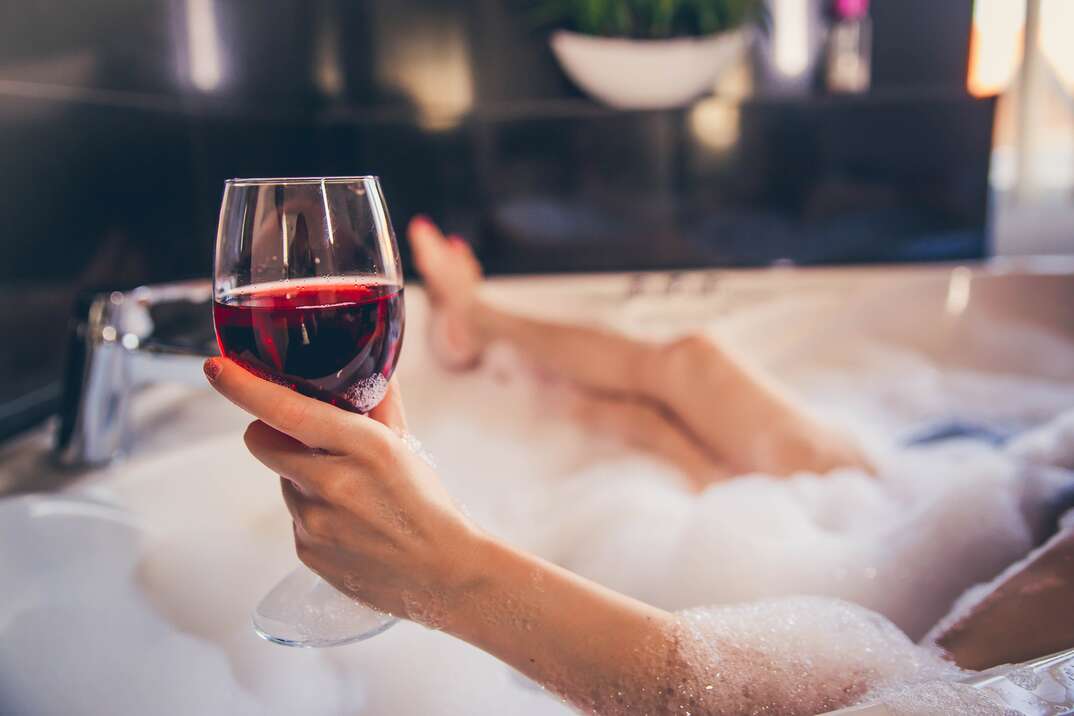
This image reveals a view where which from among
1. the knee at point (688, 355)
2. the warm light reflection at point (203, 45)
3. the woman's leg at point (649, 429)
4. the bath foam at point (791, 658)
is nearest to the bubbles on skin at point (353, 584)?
the bath foam at point (791, 658)

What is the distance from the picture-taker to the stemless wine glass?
54 centimetres

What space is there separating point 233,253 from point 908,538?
76cm

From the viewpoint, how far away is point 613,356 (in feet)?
4.83

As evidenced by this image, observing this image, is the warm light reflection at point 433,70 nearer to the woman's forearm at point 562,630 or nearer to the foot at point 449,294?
the foot at point 449,294

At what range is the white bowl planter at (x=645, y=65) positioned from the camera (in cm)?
189

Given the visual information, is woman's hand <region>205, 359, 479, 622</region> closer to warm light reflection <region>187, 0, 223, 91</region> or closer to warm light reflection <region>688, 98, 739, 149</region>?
warm light reflection <region>187, 0, 223, 91</region>

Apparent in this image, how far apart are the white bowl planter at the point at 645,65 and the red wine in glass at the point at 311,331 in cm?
150

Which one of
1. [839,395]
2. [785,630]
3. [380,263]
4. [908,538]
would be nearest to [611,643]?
[785,630]

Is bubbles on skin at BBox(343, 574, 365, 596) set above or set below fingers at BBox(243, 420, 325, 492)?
below

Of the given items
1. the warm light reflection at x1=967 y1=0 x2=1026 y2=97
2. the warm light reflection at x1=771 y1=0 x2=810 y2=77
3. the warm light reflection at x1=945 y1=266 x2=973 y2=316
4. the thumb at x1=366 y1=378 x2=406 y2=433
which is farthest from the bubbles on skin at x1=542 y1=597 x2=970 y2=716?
the warm light reflection at x1=967 y1=0 x2=1026 y2=97

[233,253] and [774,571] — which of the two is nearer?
[233,253]

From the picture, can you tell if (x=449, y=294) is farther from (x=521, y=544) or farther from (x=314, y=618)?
(x=314, y=618)

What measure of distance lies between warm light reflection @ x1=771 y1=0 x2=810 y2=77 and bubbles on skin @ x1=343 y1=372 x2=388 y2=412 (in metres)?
1.86

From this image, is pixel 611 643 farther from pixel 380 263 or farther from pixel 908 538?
pixel 908 538
